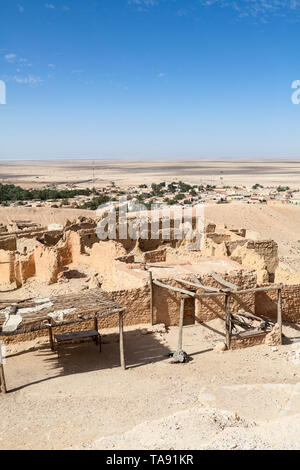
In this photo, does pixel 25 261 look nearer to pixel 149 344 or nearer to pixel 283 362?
pixel 149 344

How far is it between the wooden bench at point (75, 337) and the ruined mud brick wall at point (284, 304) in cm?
506

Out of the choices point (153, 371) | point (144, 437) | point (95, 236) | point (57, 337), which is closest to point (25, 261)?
point (95, 236)

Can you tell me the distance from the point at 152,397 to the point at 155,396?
71 mm

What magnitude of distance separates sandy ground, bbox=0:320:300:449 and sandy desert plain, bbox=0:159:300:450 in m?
0.02

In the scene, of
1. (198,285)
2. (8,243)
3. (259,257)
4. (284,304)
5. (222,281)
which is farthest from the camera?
(8,243)

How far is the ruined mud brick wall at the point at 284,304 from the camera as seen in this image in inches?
498

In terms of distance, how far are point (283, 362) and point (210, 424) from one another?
3.93 m

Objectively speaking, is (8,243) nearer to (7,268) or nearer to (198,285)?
(7,268)

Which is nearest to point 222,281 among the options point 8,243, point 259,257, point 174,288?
point 174,288

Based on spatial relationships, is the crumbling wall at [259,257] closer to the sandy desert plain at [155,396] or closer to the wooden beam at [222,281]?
the sandy desert plain at [155,396]

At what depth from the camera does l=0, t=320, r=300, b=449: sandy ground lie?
21.2 feet

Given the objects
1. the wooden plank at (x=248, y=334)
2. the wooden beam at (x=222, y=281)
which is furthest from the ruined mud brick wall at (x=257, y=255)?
the wooden plank at (x=248, y=334)

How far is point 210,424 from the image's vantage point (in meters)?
6.73

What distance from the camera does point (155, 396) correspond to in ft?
26.8
